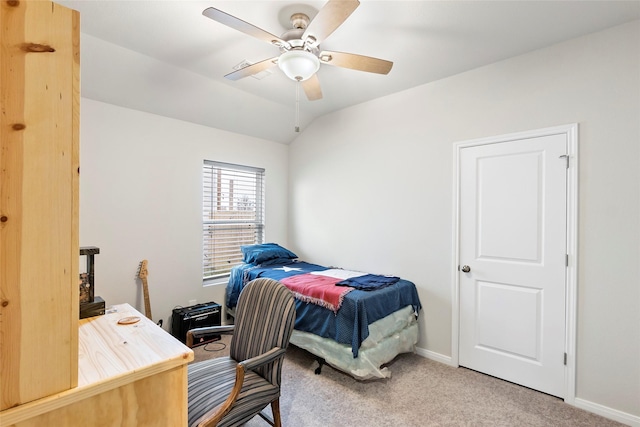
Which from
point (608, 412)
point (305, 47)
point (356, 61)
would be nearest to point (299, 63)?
point (305, 47)

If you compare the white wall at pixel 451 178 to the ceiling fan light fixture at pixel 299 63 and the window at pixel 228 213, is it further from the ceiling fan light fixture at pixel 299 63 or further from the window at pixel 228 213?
the ceiling fan light fixture at pixel 299 63

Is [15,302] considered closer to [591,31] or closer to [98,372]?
[98,372]

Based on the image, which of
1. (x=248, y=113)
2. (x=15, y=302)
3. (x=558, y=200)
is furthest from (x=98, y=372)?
(x=248, y=113)

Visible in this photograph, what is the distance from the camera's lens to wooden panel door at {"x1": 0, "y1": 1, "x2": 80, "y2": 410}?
68cm

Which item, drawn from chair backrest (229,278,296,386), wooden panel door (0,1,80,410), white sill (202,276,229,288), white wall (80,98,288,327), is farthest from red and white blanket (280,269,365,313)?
wooden panel door (0,1,80,410)

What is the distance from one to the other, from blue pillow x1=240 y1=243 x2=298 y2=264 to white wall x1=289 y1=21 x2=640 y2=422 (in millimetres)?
419

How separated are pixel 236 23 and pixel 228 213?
271 cm

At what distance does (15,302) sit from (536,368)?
125 inches

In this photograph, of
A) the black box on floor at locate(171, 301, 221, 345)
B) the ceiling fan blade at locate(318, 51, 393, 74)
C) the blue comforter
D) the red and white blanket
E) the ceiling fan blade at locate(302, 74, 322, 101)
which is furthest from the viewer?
the black box on floor at locate(171, 301, 221, 345)

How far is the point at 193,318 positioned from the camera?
320 cm

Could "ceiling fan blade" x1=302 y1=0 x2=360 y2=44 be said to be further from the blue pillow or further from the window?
the blue pillow

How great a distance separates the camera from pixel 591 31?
221cm

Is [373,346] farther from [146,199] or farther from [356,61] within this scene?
[146,199]

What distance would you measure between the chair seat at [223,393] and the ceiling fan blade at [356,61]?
2041 millimetres
